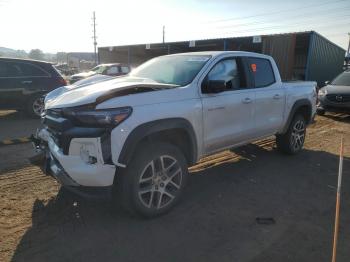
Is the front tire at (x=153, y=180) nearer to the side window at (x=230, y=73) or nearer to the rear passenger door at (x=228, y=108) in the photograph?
the rear passenger door at (x=228, y=108)

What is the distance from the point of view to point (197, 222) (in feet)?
12.9

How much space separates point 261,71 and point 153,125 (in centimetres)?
273

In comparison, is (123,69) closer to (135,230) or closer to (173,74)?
(173,74)

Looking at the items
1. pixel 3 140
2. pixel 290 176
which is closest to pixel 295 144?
pixel 290 176

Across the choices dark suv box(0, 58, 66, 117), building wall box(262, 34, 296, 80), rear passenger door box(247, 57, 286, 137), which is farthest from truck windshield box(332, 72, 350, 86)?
dark suv box(0, 58, 66, 117)

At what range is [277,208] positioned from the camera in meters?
4.34

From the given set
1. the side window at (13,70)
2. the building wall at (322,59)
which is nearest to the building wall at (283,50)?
the building wall at (322,59)

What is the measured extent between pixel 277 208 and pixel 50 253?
267cm

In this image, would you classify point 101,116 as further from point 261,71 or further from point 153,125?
point 261,71

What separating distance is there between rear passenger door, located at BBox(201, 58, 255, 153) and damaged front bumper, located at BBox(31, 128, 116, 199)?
59.5 inches

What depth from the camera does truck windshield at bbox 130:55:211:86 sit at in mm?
4543

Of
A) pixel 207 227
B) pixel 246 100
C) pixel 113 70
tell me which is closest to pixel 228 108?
pixel 246 100

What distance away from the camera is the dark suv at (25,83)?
31.4 feet

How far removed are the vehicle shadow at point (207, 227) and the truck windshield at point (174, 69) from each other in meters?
1.54
